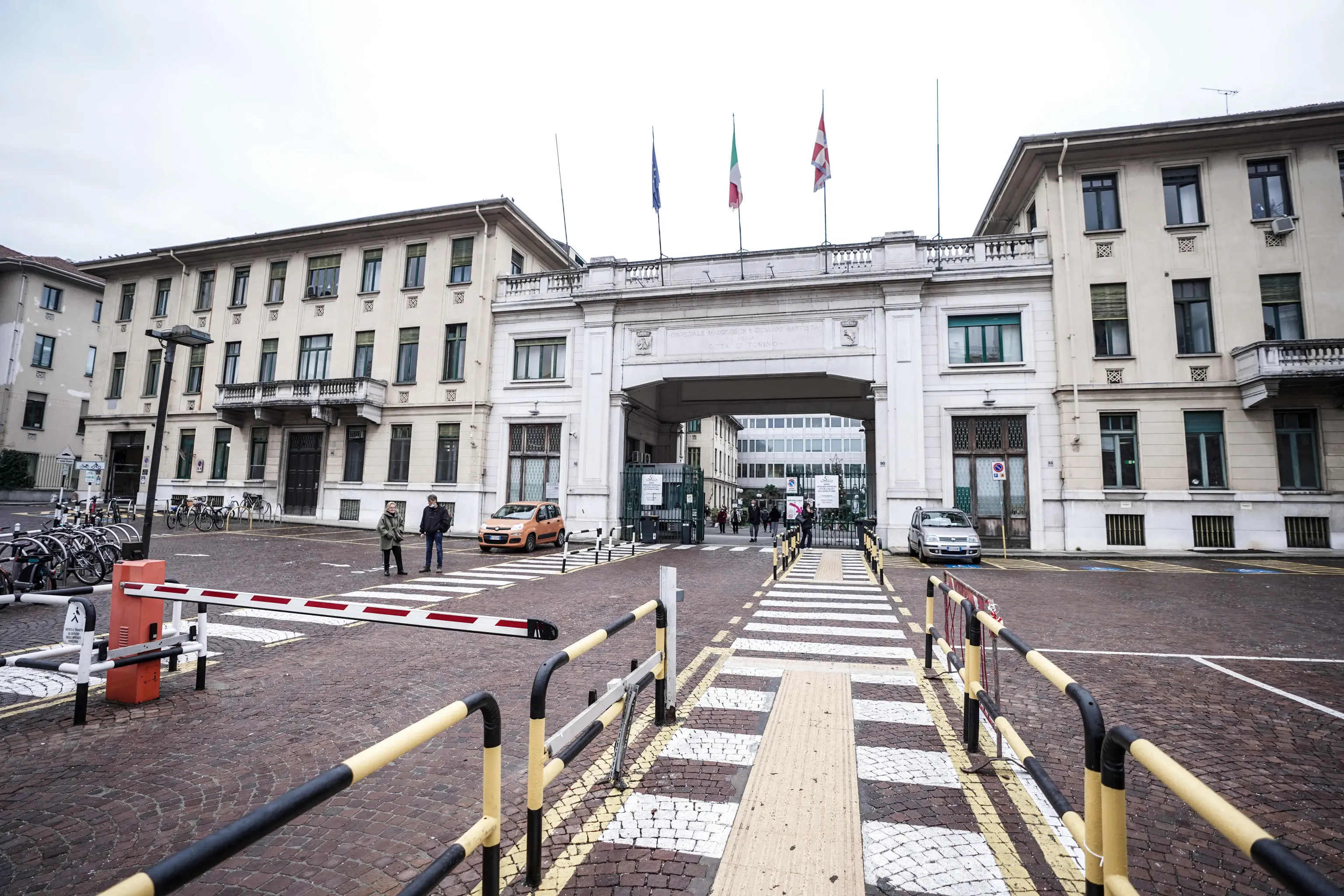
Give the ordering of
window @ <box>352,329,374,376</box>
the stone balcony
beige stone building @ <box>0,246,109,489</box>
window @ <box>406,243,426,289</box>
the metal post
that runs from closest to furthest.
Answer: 1. the metal post
2. the stone balcony
3. window @ <box>406,243,426,289</box>
4. window @ <box>352,329,374,376</box>
5. beige stone building @ <box>0,246,109,489</box>

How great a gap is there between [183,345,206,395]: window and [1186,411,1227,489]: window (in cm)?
4408

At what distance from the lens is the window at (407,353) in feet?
96.0

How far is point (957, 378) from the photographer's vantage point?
23109 mm

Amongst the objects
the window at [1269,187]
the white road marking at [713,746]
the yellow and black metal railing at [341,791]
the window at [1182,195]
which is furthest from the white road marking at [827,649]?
the window at [1269,187]

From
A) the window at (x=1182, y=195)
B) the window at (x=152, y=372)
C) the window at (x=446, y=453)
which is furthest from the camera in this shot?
the window at (x=152, y=372)

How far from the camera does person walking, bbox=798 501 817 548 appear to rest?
26359 millimetres

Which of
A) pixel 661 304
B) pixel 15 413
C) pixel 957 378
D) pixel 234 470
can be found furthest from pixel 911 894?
pixel 15 413

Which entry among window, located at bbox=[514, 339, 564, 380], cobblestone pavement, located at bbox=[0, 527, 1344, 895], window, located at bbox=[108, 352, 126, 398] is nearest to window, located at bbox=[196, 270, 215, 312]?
window, located at bbox=[108, 352, 126, 398]

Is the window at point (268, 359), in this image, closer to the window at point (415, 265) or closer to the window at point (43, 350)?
the window at point (415, 265)

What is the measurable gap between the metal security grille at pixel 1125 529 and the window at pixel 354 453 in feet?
101

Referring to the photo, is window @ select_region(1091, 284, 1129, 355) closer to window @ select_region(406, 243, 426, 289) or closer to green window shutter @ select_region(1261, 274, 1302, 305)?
green window shutter @ select_region(1261, 274, 1302, 305)

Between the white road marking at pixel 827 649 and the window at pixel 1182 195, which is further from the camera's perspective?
the window at pixel 1182 195

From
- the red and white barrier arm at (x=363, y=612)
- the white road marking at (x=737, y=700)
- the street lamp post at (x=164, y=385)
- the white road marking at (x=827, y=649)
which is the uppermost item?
the street lamp post at (x=164, y=385)

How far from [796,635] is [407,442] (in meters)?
24.8
